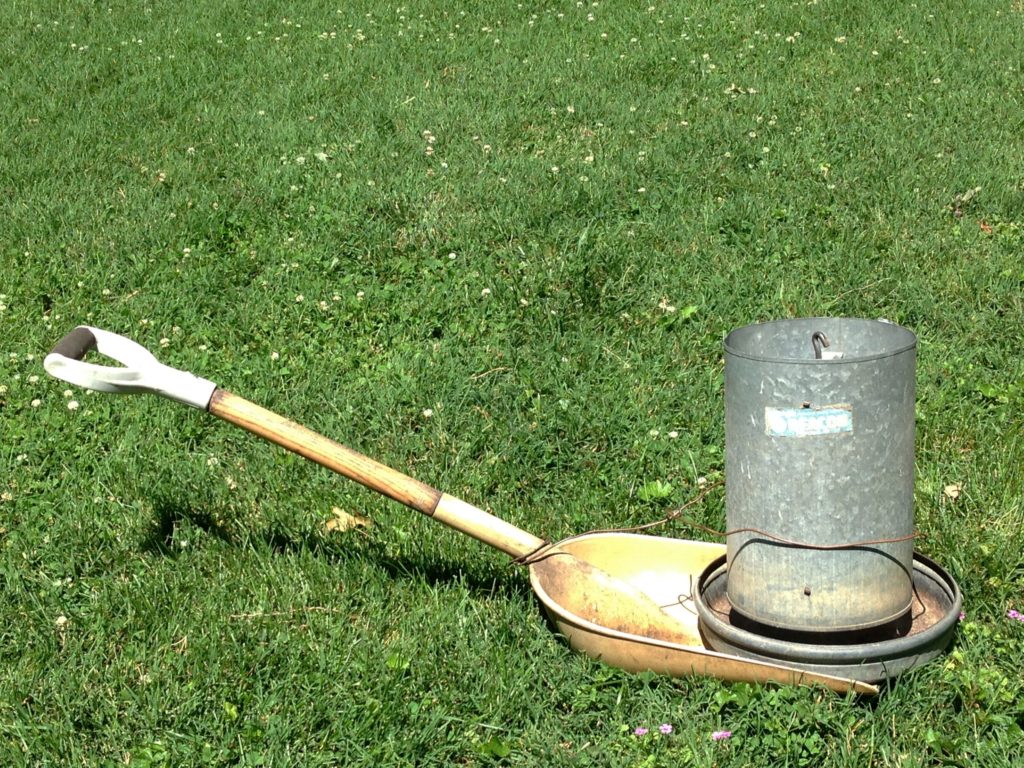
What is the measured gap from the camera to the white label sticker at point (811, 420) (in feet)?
8.42

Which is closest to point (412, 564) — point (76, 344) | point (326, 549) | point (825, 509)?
point (326, 549)

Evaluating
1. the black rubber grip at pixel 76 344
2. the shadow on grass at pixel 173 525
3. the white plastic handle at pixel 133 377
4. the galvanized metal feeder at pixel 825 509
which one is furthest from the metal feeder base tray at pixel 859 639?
the black rubber grip at pixel 76 344

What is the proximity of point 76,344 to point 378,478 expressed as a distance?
3.05 ft

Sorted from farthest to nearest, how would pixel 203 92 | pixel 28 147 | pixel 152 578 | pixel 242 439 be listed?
1. pixel 203 92
2. pixel 28 147
3. pixel 242 439
4. pixel 152 578

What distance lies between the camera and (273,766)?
2.67 m

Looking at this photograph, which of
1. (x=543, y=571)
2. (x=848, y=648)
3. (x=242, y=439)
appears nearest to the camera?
(x=848, y=648)

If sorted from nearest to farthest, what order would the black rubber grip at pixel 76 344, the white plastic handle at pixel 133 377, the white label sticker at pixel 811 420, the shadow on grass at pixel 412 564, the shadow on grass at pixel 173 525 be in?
the white label sticker at pixel 811 420 → the white plastic handle at pixel 133 377 → the black rubber grip at pixel 76 344 → the shadow on grass at pixel 412 564 → the shadow on grass at pixel 173 525

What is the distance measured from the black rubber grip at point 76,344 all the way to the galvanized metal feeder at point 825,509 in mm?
1759

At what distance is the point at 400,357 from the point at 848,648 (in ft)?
8.11

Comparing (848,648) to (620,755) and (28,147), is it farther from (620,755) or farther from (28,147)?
(28,147)

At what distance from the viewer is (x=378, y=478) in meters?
3.07

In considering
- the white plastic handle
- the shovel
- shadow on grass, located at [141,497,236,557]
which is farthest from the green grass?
the white plastic handle

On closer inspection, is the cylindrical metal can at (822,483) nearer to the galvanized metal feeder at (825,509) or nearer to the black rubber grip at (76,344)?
the galvanized metal feeder at (825,509)

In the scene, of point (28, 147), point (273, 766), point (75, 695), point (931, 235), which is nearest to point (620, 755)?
point (273, 766)
